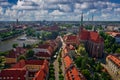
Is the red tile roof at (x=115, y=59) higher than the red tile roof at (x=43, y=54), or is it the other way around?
the red tile roof at (x=115, y=59)

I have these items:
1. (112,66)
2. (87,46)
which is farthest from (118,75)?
(87,46)

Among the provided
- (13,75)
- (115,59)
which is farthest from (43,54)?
(13,75)

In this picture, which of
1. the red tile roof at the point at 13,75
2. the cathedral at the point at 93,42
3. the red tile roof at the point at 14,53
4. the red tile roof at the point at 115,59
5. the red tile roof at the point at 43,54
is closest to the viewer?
the red tile roof at the point at 13,75

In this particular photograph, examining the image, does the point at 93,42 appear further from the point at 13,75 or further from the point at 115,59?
the point at 13,75

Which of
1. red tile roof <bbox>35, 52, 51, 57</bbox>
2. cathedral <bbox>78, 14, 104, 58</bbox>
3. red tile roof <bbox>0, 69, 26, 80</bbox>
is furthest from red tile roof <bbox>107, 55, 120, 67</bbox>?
red tile roof <bbox>0, 69, 26, 80</bbox>

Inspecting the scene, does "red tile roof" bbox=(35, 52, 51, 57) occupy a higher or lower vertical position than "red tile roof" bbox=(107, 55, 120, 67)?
lower

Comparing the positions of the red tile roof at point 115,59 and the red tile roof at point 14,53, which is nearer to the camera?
the red tile roof at point 115,59

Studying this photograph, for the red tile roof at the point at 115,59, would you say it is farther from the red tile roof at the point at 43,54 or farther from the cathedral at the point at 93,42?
the red tile roof at the point at 43,54

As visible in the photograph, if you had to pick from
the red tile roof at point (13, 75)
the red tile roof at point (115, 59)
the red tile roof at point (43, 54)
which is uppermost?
the red tile roof at point (13, 75)

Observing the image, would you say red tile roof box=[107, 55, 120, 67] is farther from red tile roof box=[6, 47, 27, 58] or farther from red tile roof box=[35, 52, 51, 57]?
red tile roof box=[6, 47, 27, 58]

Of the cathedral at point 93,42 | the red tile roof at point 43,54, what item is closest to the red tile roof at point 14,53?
the red tile roof at point 43,54

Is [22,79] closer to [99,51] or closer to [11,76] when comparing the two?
[11,76]
